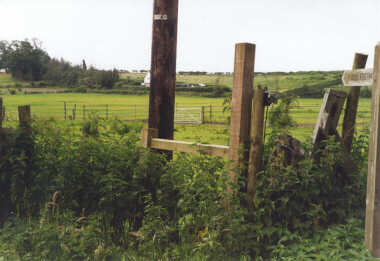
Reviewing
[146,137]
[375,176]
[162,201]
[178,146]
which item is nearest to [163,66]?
[146,137]

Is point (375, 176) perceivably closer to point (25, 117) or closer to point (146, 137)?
point (146, 137)

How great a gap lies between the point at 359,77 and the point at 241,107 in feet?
4.12

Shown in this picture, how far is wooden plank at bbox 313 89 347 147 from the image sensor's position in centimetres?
504

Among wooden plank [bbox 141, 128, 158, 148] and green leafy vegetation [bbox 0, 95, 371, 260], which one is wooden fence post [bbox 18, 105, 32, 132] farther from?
wooden plank [bbox 141, 128, 158, 148]

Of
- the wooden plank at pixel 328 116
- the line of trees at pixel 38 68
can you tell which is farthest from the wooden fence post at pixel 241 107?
the line of trees at pixel 38 68

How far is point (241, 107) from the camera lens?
476cm

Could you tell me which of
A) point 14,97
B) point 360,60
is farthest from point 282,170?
point 14,97

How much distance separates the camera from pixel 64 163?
5.79m

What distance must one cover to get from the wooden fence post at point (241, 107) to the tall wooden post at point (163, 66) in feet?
4.71

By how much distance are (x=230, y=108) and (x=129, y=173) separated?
5.18 ft

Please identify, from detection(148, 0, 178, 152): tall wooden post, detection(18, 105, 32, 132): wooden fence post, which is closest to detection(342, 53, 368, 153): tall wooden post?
detection(148, 0, 178, 152): tall wooden post

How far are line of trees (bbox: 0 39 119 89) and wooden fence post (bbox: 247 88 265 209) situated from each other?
67.7 m

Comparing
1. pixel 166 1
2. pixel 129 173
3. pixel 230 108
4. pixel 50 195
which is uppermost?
pixel 166 1

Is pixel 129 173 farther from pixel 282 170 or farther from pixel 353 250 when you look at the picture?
pixel 353 250
